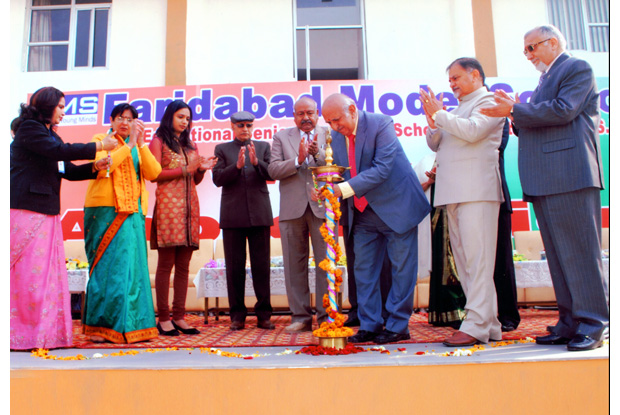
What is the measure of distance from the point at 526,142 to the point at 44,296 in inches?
107

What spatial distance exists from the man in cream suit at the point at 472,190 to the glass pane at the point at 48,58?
21.9 feet

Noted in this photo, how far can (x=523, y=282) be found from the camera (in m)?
4.94

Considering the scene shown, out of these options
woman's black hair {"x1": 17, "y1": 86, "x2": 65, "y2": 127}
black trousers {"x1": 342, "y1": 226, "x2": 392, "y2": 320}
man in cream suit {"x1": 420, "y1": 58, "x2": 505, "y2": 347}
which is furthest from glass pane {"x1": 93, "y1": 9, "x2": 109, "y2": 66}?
man in cream suit {"x1": 420, "y1": 58, "x2": 505, "y2": 347}

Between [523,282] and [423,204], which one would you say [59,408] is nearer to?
[423,204]

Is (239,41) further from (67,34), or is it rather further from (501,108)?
(501,108)

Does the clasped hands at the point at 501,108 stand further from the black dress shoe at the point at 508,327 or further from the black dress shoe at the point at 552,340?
the black dress shoe at the point at 508,327

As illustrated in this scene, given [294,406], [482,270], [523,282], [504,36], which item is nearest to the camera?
[294,406]

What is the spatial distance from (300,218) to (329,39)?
195 inches

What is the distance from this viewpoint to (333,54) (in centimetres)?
759

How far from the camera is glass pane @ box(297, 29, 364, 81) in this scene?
7.54 m

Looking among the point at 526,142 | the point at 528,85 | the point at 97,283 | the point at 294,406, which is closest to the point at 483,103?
the point at 526,142

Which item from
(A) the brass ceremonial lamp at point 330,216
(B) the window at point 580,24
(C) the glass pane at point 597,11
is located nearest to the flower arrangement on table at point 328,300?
(A) the brass ceremonial lamp at point 330,216

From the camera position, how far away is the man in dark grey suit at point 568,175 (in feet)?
7.62

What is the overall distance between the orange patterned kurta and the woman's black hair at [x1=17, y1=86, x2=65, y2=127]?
0.82 metres
